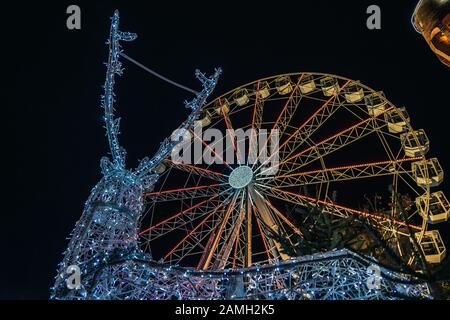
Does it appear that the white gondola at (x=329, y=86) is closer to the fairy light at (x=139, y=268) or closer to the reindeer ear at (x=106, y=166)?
the fairy light at (x=139, y=268)

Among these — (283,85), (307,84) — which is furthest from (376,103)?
(283,85)

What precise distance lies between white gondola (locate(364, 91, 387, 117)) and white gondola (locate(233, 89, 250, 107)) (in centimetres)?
426

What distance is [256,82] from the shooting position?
17375mm

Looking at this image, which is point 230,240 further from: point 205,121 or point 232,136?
point 205,121

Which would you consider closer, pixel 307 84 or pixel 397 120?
pixel 397 120

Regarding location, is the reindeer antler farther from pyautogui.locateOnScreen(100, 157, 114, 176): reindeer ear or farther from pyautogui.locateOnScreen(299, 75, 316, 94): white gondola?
pyautogui.locateOnScreen(299, 75, 316, 94): white gondola

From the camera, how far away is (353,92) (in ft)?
51.4

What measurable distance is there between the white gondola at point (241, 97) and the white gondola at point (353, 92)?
3521 mm

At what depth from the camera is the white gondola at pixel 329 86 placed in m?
16.2

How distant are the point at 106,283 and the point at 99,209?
65.0 inches

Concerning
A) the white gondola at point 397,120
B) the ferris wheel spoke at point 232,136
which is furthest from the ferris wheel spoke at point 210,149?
the white gondola at point 397,120

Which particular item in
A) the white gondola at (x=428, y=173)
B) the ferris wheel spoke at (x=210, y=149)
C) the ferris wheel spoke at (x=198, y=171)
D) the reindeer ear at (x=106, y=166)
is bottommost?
the reindeer ear at (x=106, y=166)

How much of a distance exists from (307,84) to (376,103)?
2.55 meters
